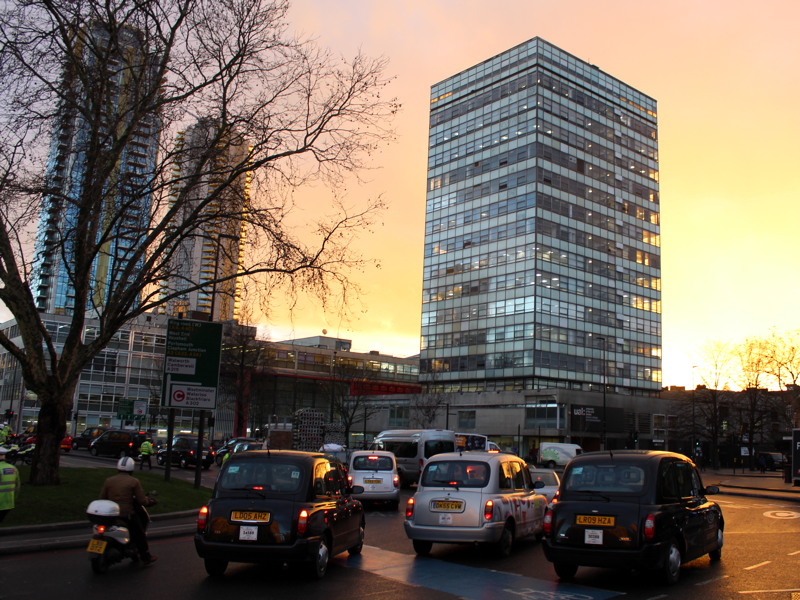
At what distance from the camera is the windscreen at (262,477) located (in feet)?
31.3

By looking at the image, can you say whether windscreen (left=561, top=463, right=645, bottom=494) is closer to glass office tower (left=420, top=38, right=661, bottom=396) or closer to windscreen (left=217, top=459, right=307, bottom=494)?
windscreen (left=217, top=459, right=307, bottom=494)

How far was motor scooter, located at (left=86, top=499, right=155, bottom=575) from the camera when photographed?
9398 millimetres

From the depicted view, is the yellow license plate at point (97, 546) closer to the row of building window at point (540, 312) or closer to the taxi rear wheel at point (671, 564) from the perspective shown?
the taxi rear wheel at point (671, 564)

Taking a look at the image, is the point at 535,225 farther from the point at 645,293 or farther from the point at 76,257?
the point at 76,257

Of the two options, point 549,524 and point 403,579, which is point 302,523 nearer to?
point 403,579

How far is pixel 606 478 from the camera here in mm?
10086

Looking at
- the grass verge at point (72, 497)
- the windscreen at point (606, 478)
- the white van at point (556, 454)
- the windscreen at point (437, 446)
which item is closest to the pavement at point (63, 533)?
the grass verge at point (72, 497)

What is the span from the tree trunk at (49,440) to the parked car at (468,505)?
9.04 metres

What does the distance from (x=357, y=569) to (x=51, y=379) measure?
33.1ft

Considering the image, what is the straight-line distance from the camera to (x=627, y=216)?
91.7 m

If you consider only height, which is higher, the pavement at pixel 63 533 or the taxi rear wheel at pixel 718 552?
the taxi rear wheel at pixel 718 552

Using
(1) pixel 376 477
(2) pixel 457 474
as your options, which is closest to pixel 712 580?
(2) pixel 457 474

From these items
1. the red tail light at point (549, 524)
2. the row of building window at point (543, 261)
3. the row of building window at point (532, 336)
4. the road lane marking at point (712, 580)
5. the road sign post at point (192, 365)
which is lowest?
the road lane marking at point (712, 580)

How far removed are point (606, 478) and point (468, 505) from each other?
2615mm
